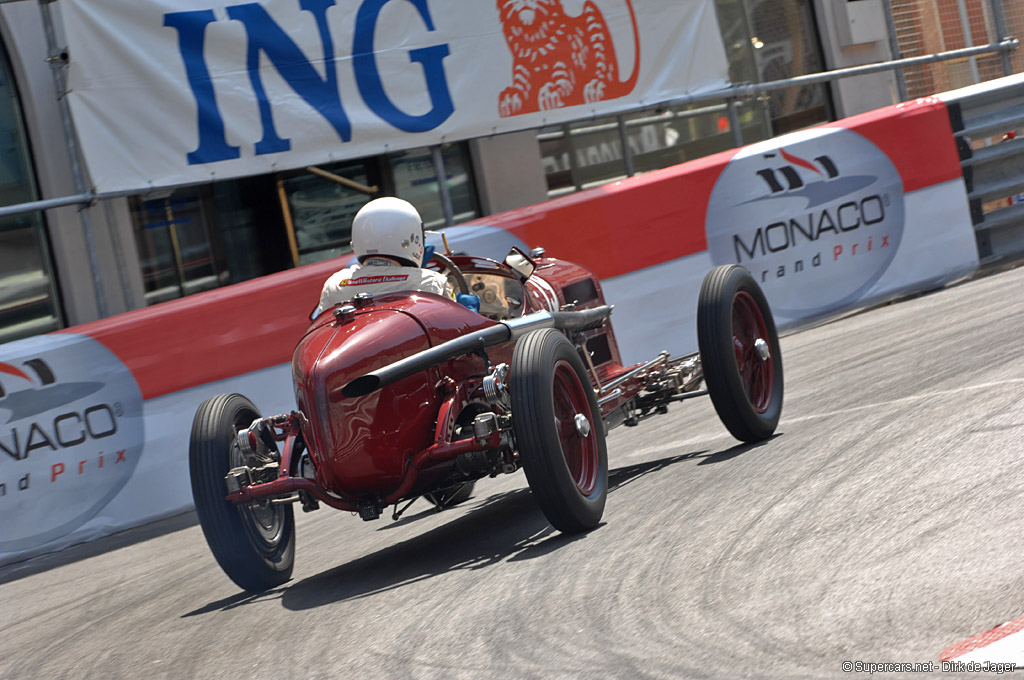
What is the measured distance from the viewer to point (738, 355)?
260 inches

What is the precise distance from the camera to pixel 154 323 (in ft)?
28.9

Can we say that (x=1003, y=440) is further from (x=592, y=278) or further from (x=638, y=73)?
(x=638, y=73)

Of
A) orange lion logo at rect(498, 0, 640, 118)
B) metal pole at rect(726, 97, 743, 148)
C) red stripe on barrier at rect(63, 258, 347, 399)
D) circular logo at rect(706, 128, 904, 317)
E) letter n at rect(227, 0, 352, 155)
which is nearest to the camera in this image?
red stripe on barrier at rect(63, 258, 347, 399)

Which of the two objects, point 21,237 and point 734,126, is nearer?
point 21,237

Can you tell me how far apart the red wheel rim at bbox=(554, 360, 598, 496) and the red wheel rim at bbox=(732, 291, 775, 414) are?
1.48 meters

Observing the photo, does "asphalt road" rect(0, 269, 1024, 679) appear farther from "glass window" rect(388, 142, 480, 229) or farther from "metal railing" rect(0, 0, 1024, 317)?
"glass window" rect(388, 142, 480, 229)

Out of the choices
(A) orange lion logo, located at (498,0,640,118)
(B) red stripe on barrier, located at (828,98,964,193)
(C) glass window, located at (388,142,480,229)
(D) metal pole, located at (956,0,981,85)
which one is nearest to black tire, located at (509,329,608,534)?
(A) orange lion logo, located at (498,0,640,118)

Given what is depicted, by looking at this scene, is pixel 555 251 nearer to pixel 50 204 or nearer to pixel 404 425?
pixel 50 204

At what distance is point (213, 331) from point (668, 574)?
5.62 metres

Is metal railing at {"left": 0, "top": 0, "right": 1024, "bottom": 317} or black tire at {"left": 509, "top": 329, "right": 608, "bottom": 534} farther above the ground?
metal railing at {"left": 0, "top": 0, "right": 1024, "bottom": 317}

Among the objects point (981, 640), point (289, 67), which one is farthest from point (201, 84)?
point (981, 640)

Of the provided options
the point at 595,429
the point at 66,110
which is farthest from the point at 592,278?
the point at 66,110

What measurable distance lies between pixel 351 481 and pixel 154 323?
4237mm

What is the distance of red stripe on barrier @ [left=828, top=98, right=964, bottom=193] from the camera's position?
11.5 meters
